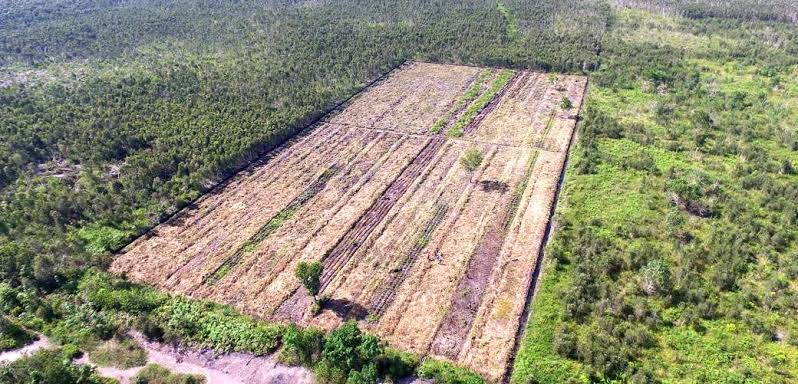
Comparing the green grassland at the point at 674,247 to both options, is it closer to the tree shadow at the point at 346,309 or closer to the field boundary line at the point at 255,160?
the tree shadow at the point at 346,309

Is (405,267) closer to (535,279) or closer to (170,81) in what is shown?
(535,279)

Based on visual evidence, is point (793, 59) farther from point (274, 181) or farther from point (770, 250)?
point (274, 181)

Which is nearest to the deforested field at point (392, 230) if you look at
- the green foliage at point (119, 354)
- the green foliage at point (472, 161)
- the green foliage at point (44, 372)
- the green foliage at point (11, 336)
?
the green foliage at point (472, 161)

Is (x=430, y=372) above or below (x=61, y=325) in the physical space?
below

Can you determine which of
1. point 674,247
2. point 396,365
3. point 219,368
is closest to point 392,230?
point 396,365

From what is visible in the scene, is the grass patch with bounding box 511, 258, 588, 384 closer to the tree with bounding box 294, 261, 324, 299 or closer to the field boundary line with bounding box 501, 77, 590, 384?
the field boundary line with bounding box 501, 77, 590, 384

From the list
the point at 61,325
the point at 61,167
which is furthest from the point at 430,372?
the point at 61,167

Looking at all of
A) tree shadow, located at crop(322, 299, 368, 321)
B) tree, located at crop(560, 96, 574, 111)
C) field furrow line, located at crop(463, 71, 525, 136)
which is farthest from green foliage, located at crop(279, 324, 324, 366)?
tree, located at crop(560, 96, 574, 111)
